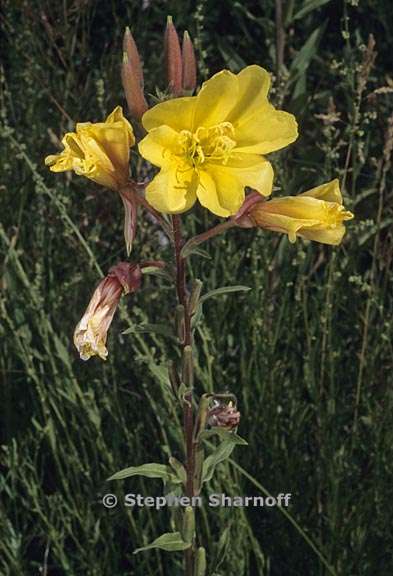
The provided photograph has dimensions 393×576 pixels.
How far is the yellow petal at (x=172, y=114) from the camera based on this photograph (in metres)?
1.15

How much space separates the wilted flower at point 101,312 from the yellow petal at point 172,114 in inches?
7.6

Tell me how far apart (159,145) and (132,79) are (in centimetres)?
9

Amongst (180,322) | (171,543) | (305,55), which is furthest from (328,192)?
(305,55)

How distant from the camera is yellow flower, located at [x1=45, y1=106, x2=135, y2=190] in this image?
1173mm

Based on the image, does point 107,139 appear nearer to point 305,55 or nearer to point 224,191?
point 224,191

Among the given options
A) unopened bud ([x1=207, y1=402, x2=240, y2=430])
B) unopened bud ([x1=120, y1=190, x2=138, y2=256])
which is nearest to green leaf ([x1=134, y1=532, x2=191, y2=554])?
unopened bud ([x1=207, y1=402, x2=240, y2=430])

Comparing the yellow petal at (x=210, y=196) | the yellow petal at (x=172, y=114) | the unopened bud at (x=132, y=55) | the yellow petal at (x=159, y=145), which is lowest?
the yellow petal at (x=210, y=196)

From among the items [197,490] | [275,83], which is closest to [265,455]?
[197,490]

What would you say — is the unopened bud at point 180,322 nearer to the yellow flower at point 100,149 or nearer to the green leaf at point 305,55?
the yellow flower at point 100,149

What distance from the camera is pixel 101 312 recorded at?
123 centimetres

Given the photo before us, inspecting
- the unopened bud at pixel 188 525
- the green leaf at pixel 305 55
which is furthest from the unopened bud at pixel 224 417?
the green leaf at pixel 305 55

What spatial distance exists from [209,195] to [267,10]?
1.25 metres

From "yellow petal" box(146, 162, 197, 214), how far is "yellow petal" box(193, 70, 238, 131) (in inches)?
2.5

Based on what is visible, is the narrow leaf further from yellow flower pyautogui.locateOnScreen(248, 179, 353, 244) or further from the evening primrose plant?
yellow flower pyautogui.locateOnScreen(248, 179, 353, 244)
